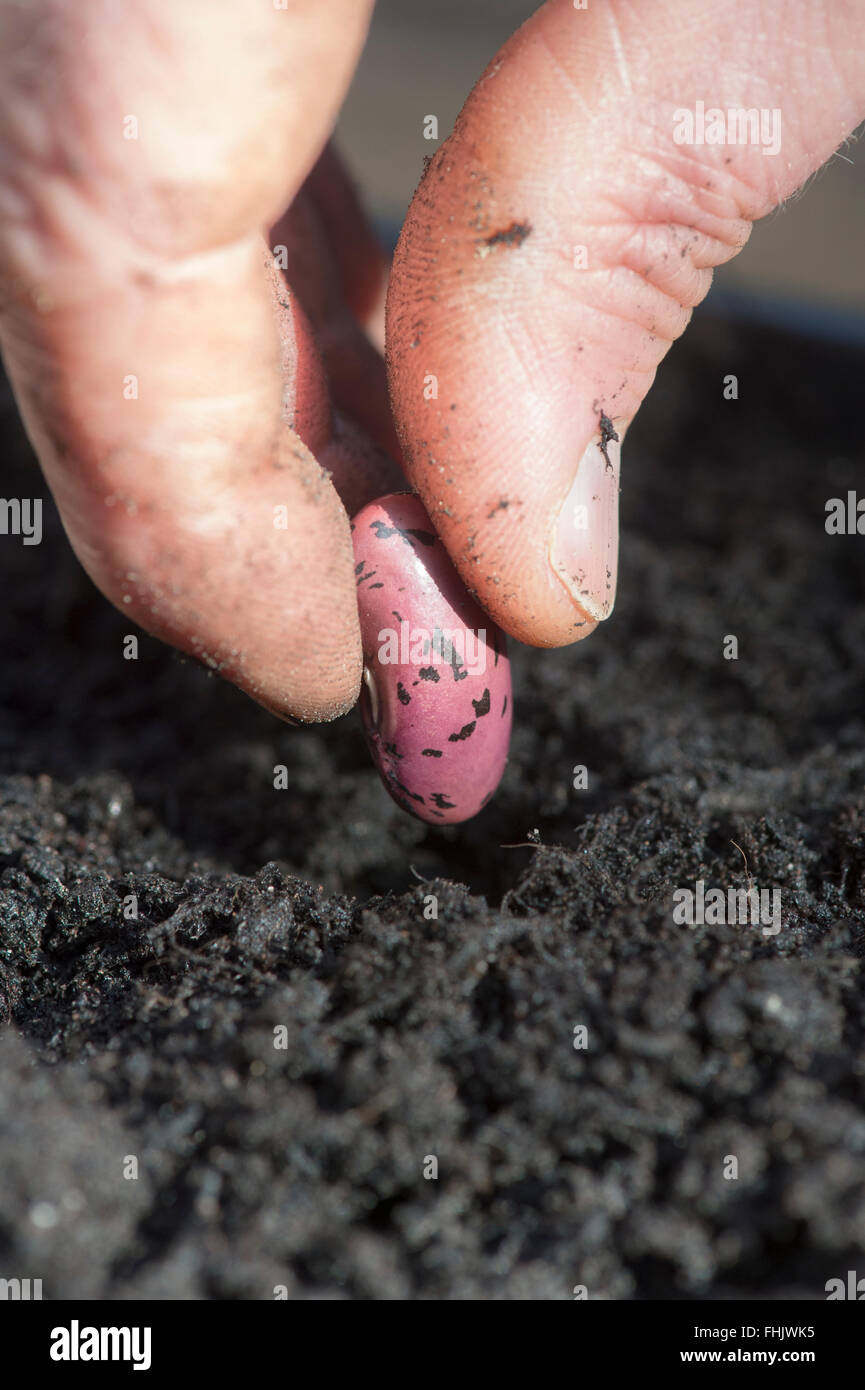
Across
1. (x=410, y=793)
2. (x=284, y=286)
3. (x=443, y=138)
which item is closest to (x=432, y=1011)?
(x=410, y=793)

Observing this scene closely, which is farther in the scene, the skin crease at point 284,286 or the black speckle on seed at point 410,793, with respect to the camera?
the black speckle on seed at point 410,793

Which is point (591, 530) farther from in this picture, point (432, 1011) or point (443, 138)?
point (443, 138)

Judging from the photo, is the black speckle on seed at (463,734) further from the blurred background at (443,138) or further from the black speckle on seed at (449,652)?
the blurred background at (443,138)

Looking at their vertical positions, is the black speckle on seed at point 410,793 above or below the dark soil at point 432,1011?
above

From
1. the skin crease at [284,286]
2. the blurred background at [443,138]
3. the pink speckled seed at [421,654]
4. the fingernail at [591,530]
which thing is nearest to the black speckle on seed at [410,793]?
the pink speckled seed at [421,654]

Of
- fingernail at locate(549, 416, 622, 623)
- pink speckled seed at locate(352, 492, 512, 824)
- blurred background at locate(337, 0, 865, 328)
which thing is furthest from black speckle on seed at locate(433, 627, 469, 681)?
blurred background at locate(337, 0, 865, 328)

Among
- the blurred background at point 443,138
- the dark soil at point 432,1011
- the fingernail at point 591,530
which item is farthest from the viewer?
the blurred background at point 443,138

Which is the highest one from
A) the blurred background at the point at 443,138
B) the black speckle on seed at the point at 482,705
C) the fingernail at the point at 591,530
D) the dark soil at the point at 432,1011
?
the blurred background at the point at 443,138
